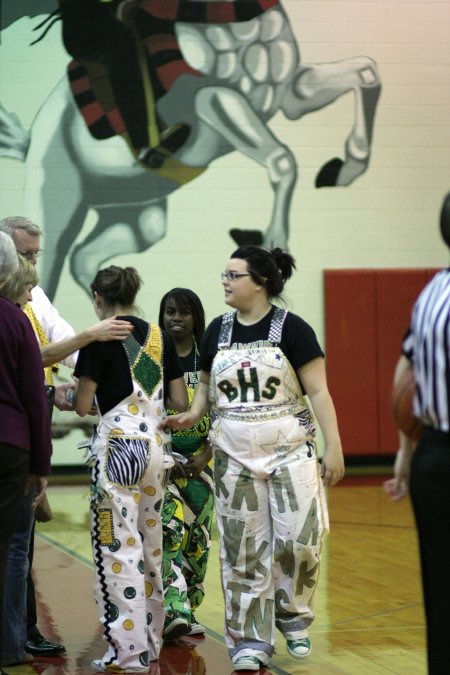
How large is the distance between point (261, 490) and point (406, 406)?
64.0 inches

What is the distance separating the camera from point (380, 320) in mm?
11062

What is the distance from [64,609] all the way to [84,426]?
5.10 meters

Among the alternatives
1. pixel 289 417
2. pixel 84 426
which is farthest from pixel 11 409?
pixel 84 426

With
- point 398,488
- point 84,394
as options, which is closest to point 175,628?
point 84,394

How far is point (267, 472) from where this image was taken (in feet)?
14.7

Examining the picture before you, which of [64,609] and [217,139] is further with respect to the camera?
[217,139]

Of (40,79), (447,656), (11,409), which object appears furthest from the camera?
(40,79)

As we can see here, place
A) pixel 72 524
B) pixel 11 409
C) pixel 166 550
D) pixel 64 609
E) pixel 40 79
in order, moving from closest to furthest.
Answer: pixel 11 409, pixel 166 550, pixel 64 609, pixel 72 524, pixel 40 79

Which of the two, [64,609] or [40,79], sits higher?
[40,79]

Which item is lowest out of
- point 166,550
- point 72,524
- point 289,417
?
point 72,524

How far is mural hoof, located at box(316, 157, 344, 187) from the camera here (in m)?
11.0

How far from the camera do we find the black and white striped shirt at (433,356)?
9.20 ft

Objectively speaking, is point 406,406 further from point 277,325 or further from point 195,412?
point 195,412

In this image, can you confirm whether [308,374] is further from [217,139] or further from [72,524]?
[217,139]
